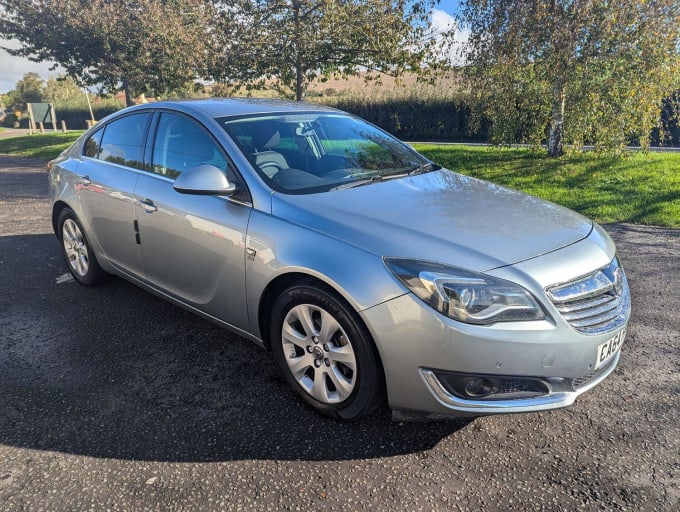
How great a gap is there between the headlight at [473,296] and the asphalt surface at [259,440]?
74 cm

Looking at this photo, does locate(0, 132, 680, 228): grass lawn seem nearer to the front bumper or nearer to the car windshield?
the car windshield

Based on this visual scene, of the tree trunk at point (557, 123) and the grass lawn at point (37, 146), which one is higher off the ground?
the tree trunk at point (557, 123)

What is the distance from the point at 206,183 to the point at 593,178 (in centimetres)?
862

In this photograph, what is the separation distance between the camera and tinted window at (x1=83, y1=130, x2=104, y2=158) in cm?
436

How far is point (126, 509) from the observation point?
214 cm

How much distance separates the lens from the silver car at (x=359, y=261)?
2.25m

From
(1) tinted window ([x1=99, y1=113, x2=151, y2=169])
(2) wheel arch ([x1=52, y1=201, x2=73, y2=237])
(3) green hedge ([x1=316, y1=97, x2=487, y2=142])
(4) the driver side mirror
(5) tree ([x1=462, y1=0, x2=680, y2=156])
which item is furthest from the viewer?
(3) green hedge ([x1=316, y1=97, x2=487, y2=142])

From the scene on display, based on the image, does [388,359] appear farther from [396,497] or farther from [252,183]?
[252,183]

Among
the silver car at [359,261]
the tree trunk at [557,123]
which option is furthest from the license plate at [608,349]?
the tree trunk at [557,123]

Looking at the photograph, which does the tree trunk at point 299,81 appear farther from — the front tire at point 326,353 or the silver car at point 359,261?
the front tire at point 326,353

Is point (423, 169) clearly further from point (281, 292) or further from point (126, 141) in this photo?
point (126, 141)

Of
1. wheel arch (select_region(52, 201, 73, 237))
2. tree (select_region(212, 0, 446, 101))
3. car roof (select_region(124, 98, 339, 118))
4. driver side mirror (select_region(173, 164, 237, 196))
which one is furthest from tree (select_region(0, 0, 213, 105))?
driver side mirror (select_region(173, 164, 237, 196))

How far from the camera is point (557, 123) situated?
10586 mm

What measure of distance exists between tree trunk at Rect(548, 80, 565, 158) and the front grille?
8311mm
